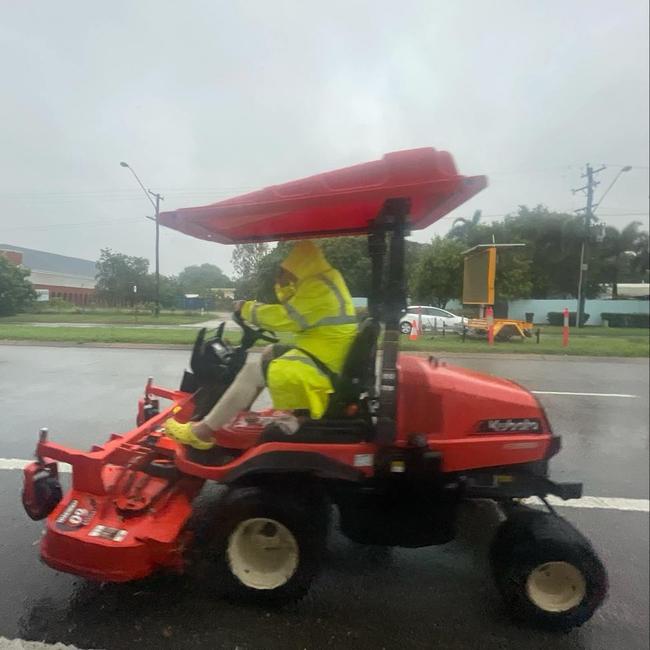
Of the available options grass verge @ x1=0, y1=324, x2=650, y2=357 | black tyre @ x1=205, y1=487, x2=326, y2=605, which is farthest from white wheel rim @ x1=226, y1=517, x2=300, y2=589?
grass verge @ x1=0, y1=324, x2=650, y2=357

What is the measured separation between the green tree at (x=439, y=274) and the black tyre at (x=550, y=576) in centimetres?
102

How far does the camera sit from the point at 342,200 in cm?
196

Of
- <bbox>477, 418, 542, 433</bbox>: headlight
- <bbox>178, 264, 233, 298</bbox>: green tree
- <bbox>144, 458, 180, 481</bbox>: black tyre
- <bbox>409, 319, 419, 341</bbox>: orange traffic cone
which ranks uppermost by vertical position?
<bbox>178, 264, 233, 298</bbox>: green tree

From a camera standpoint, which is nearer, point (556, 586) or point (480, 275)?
point (480, 275)

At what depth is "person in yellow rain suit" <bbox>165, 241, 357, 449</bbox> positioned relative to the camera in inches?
90.0

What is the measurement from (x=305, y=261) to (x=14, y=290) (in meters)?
1.35

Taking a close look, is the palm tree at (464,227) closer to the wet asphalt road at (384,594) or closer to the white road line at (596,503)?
the wet asphalt road at (384,594)

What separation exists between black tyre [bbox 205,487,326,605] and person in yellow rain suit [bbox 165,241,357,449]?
0.33m

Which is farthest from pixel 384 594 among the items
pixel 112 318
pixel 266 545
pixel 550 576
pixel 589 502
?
pixel 112 318

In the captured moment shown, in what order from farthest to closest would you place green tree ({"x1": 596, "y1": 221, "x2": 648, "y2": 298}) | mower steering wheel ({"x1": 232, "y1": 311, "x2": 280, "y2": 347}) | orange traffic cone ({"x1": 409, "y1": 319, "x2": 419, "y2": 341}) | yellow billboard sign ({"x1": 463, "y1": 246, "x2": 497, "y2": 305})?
1. mower steering wheel ({"x1": 232, "y1": 311, "x2": 280, "y2": 347})
2. orange traffic cone ({"x1": 409, "y1": 319, "x2": 419, "y2": 341})
3. yellow billboard sign ({"x1": 463, "y1": 246, "x2": 497, "y2": 305})
4. green tree ({"x1": 596, "y1": 221, "x2": 648, "y2": 298})

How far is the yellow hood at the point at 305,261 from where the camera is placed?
2291 millimetres

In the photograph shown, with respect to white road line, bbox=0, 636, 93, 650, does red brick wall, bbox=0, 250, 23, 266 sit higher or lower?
higher

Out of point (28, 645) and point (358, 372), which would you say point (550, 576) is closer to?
point (358, 372)

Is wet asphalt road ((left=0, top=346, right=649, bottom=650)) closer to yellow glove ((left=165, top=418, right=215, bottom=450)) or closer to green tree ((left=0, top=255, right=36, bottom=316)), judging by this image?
yellow glove ((left=165, top=418, right=215, bottom=450))
